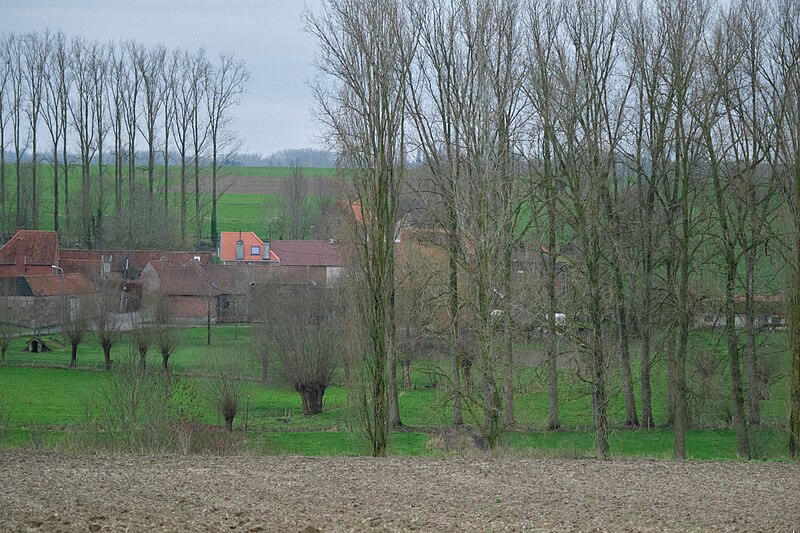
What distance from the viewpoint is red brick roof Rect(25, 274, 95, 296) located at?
45.9 meters

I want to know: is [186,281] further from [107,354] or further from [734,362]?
[734,362]

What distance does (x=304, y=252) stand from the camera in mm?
60938

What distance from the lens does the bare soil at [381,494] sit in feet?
27.2

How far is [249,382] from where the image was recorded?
32.4 metres

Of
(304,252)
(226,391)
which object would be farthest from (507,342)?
(304,252)

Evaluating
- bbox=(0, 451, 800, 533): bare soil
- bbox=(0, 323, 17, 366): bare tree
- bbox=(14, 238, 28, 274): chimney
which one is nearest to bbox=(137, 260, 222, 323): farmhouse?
bbox=(14, 238, 28, 274): chimney

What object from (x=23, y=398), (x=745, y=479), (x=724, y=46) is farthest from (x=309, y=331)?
(x=745, y=479)

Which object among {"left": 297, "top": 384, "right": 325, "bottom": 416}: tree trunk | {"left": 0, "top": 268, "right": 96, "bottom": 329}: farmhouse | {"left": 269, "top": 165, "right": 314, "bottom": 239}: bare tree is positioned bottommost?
{"left": 297, "top": 384, "right": 325, "bottom": 416}: tree trunk

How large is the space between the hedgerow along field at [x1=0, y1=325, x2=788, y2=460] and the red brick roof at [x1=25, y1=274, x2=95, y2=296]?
29.7 feet

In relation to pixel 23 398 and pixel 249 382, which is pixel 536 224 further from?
pixel 23 398

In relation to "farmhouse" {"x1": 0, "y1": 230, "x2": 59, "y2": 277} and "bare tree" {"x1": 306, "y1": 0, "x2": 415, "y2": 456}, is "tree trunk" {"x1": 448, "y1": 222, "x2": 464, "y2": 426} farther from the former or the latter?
"farmhouse" {"x1": 0, "y1": 230, "x2": 59, "y2": 277}

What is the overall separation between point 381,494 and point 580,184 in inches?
459

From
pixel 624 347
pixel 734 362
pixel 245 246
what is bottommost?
pixel 734 362

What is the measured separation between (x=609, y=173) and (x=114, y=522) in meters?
17.5
